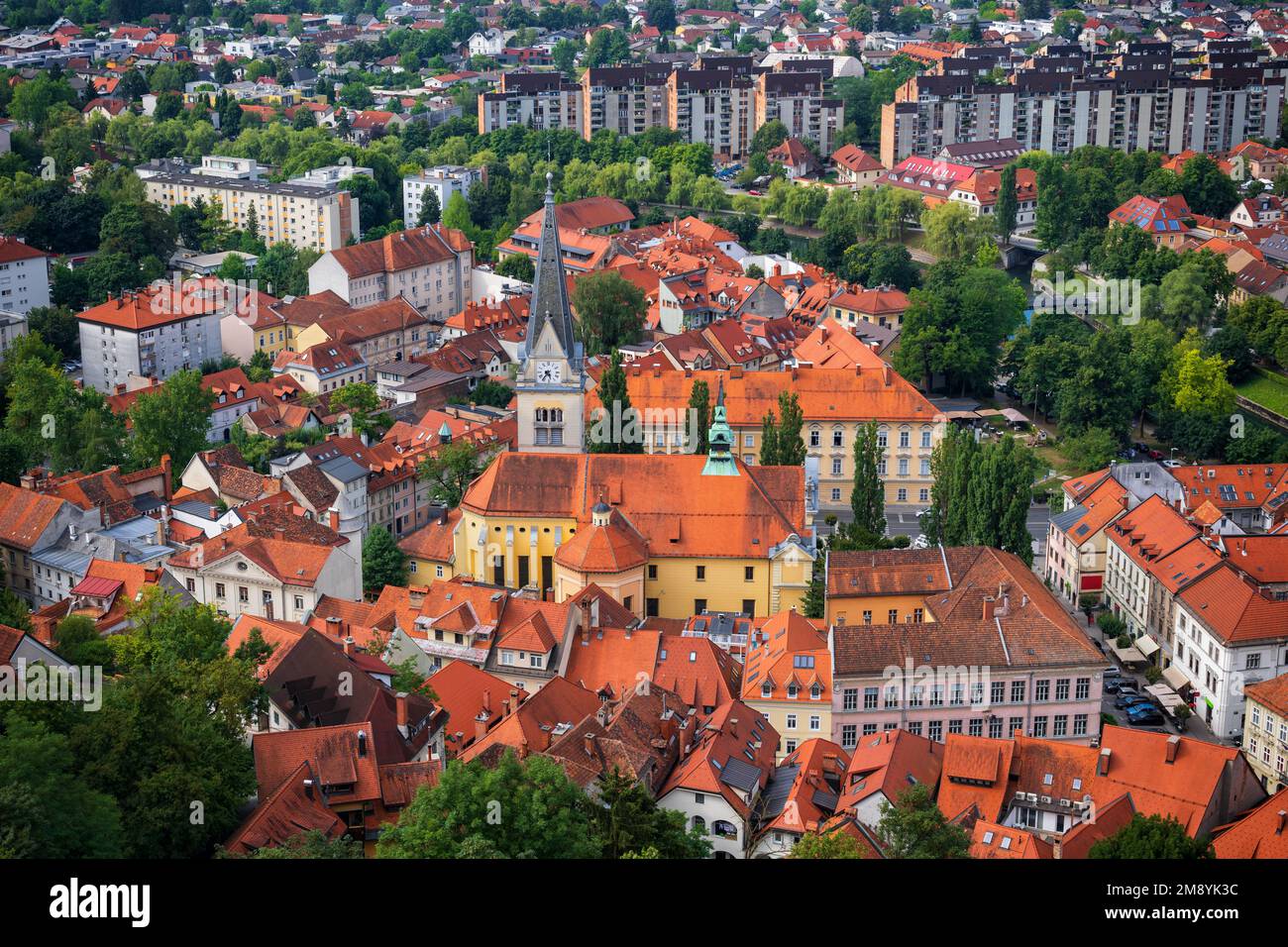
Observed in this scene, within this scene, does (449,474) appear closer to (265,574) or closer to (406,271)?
(265,574)

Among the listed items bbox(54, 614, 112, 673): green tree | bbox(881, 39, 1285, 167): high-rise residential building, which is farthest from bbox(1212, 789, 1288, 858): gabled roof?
bbox(881, 39, 1285, 167): high-rise residential building

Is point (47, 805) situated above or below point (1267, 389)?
above

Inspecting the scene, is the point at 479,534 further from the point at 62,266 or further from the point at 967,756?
the point at 62,266

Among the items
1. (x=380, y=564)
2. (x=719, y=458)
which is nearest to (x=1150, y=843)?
(x=719, y=458)

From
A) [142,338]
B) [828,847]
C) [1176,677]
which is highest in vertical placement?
[828,847]

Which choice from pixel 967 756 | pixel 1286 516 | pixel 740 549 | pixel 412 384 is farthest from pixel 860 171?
pixel 967 756

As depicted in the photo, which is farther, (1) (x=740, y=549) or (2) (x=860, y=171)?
(2) (x=860, y=171)
